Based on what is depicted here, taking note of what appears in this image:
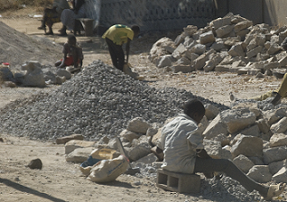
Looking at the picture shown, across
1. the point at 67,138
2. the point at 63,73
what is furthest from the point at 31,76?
the point at 67,138

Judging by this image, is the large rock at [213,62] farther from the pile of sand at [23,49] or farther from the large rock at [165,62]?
the pile of sand at [23,49]

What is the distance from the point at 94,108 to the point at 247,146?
278 cm

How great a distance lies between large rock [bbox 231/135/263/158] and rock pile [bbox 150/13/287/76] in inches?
235

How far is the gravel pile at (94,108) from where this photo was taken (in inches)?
237

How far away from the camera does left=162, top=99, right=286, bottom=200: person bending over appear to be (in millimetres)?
3422

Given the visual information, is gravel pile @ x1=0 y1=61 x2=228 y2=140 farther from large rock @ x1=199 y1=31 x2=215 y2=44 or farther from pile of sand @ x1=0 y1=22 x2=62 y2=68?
large rock @ x1=199 y1=31 x2=215 y2=44

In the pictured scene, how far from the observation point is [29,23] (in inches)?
789

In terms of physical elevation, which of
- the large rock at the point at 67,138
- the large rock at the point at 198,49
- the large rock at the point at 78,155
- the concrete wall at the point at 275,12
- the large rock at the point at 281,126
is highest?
the concrete wall at the point at 275,12

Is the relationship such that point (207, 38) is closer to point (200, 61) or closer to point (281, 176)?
point (200, 61)

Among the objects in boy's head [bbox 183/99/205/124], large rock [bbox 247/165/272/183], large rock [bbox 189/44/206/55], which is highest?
boy's head [bbox 183/99/205/124]

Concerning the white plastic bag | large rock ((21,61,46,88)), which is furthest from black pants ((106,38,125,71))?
the white plastic bag

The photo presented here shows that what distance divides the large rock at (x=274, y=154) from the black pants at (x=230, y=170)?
32.9 inches

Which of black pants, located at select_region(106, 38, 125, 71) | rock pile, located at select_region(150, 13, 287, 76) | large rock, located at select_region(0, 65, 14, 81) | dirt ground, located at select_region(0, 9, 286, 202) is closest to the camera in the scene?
dirt ground, located at select_region(0, 9, 286, 202)

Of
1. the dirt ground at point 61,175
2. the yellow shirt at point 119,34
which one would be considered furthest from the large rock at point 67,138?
the yellow shirt at point 119,34
